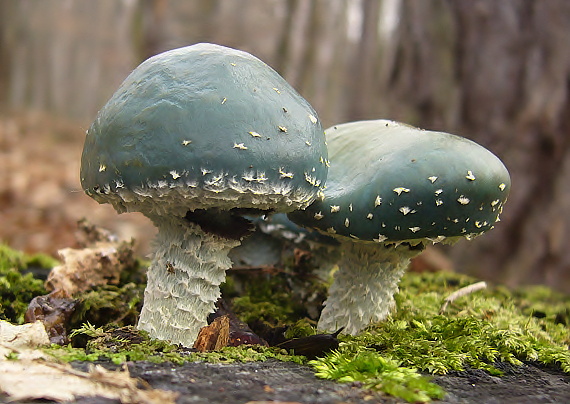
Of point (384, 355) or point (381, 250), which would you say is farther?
point (381, 250)

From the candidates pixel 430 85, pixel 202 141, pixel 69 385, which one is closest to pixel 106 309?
pixel 69 385

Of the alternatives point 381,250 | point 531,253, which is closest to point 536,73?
point 531,253

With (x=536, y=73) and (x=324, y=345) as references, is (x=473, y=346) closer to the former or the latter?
(x=324, y=345)

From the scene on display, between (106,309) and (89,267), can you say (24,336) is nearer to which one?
(106,309)

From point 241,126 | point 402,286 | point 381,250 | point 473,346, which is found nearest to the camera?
point 241,126

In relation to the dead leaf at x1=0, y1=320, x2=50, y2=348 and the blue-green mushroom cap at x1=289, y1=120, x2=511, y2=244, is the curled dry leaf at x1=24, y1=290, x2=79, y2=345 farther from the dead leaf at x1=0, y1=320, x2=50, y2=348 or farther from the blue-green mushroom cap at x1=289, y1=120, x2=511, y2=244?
the blue-green mushroom cap at x1=289, y1=120, x2=511, y2=244

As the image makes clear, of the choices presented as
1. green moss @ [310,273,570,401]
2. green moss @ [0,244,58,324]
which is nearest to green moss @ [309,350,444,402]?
green moss @ [310,273,570,401]
